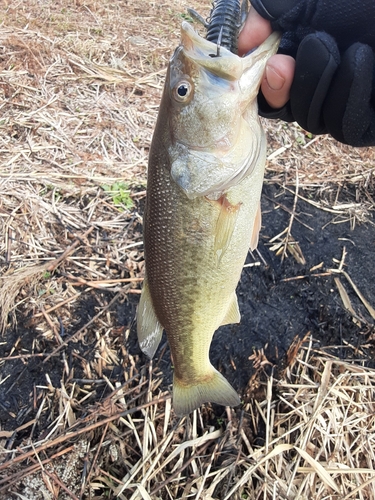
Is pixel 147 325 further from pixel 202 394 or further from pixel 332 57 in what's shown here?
pixel 332 57

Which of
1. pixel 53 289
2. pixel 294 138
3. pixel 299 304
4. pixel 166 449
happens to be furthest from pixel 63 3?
pixel 166 449

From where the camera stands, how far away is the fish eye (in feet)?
5.52

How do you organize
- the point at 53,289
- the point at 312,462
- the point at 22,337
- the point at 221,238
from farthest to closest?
1. the point at 53,289
2. the point at 22,337
3. the point at 312,462
4. the point at 221,238

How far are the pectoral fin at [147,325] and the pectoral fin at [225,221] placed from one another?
52 cm

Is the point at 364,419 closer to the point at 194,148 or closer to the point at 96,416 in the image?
the point at 96,416

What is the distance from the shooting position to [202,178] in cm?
172

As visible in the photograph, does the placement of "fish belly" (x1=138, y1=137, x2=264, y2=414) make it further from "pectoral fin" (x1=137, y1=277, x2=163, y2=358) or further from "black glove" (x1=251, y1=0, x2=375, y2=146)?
"black glove" (x1=251, y1=0, x2=375, y2=146)

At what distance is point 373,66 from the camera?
1.66 m

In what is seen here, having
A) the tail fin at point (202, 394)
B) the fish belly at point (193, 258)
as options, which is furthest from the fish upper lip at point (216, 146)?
the tail fin at point (202, 394)

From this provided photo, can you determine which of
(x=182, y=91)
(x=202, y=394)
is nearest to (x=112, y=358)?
(x=202, y=394)

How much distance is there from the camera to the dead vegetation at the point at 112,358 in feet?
8.40

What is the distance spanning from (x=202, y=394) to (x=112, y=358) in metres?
1.03

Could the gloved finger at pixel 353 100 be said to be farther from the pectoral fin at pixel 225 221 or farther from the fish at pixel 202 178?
the pectoral fin at pixel 225 221

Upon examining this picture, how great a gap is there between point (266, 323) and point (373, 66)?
210 cm
